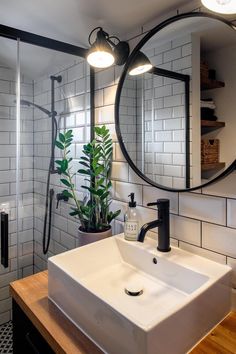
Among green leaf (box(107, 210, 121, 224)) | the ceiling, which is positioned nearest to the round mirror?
the ceiling

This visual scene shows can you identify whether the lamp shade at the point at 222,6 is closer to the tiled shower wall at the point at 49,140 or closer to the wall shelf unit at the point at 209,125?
the wall shelf unit at the point at 209,125

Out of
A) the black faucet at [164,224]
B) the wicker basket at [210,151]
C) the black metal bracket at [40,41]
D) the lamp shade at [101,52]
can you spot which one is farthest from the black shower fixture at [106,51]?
the black faucet at [164,224]

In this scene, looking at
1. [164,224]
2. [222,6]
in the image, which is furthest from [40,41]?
[164,224]

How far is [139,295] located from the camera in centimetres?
94

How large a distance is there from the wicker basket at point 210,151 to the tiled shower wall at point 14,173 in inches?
41.5

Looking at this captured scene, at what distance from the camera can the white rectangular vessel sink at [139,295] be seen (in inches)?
25.3

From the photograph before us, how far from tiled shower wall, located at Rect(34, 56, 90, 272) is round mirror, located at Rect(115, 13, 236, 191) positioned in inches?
15.4

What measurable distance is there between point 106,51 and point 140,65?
18 centimetres

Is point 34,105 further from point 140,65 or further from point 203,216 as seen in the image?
point 203,216

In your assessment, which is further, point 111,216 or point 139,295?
point 111,216

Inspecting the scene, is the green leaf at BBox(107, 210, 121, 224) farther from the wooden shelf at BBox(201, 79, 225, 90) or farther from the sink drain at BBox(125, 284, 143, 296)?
the wooden shelf at BBox(201, 79, 225, 90)

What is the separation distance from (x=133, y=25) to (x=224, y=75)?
1.93 ft

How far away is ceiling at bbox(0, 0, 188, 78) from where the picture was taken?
3.55 ft

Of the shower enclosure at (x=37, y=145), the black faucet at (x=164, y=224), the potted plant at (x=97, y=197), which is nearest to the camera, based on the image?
the black faucet at (x=164, y=224)
